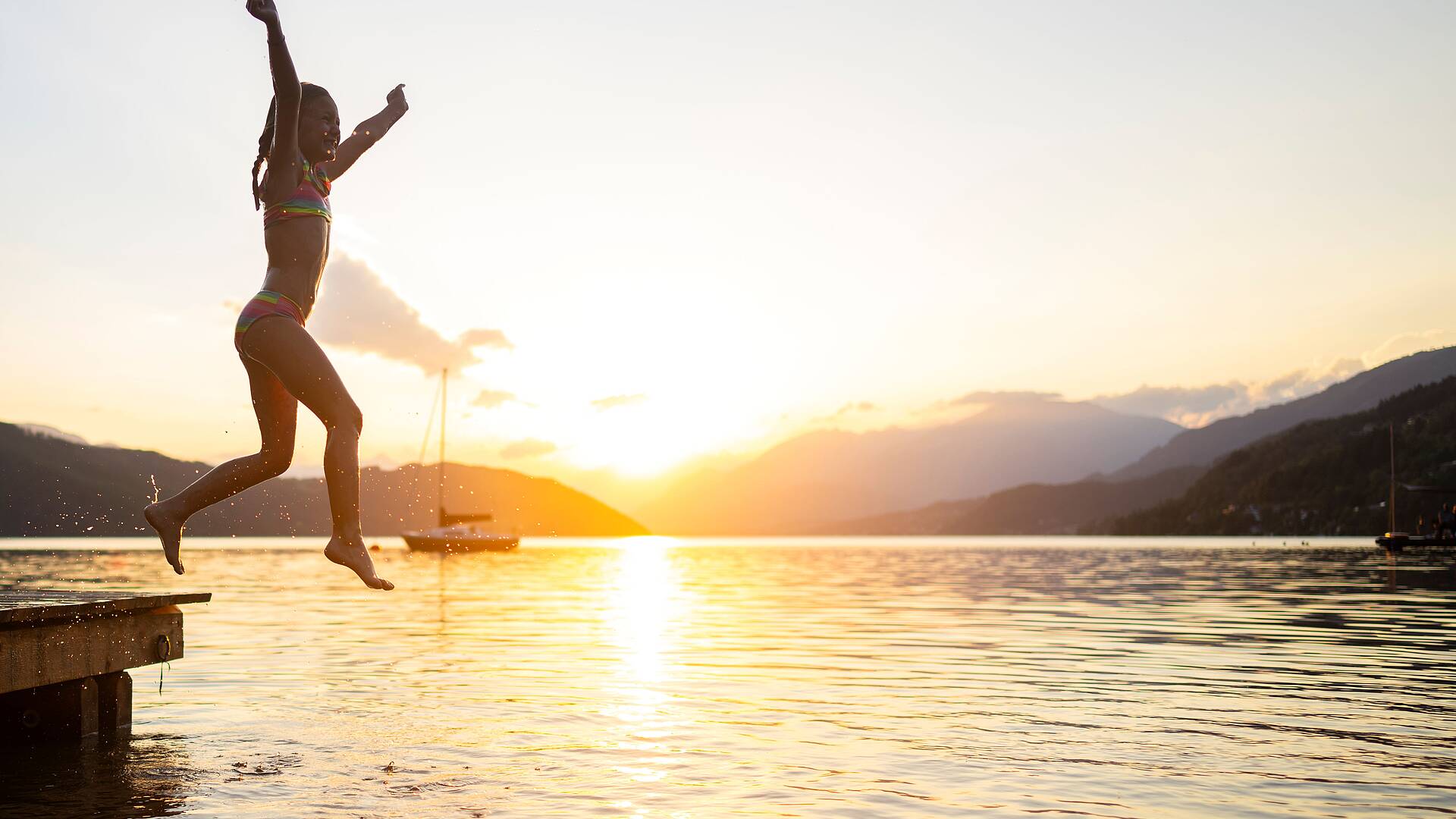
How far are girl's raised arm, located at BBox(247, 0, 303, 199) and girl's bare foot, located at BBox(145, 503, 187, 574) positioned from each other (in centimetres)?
207

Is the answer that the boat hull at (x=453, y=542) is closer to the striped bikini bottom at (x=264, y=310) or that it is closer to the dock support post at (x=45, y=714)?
the dock support post at (x=45, y=714)

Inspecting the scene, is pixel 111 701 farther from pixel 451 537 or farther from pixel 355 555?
pixel 451 537

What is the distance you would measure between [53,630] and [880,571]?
6905 cm

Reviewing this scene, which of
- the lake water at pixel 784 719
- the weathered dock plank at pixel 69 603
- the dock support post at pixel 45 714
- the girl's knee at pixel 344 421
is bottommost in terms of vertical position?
the lake water at pixel 784 719

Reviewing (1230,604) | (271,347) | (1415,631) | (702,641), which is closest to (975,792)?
(271,347)

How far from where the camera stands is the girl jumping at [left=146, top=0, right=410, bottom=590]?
6.80 metres

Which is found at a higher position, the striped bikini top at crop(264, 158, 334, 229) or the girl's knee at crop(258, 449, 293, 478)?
the striped bikini top at crop(264, 158, 334, 229)

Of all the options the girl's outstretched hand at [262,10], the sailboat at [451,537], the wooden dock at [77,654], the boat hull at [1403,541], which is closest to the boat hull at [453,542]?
the sailboat at [451,537]

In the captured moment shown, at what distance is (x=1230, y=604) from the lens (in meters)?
40.0

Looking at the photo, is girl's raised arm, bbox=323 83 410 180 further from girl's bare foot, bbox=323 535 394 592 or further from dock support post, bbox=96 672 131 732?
dock support post, bbox=96 672 131 732

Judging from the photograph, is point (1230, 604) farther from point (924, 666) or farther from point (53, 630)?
point (53, 630)

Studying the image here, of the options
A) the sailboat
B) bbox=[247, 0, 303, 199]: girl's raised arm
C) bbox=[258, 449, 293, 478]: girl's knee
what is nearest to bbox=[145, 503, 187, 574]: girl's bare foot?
bbox=[258, 449, 293, 478]: girl's knee

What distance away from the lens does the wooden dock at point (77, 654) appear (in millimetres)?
12102

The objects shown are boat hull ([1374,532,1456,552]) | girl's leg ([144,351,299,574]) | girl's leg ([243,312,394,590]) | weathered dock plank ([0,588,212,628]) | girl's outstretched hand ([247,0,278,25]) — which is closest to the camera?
girl's outstretched hand ([247,0,278,25])
